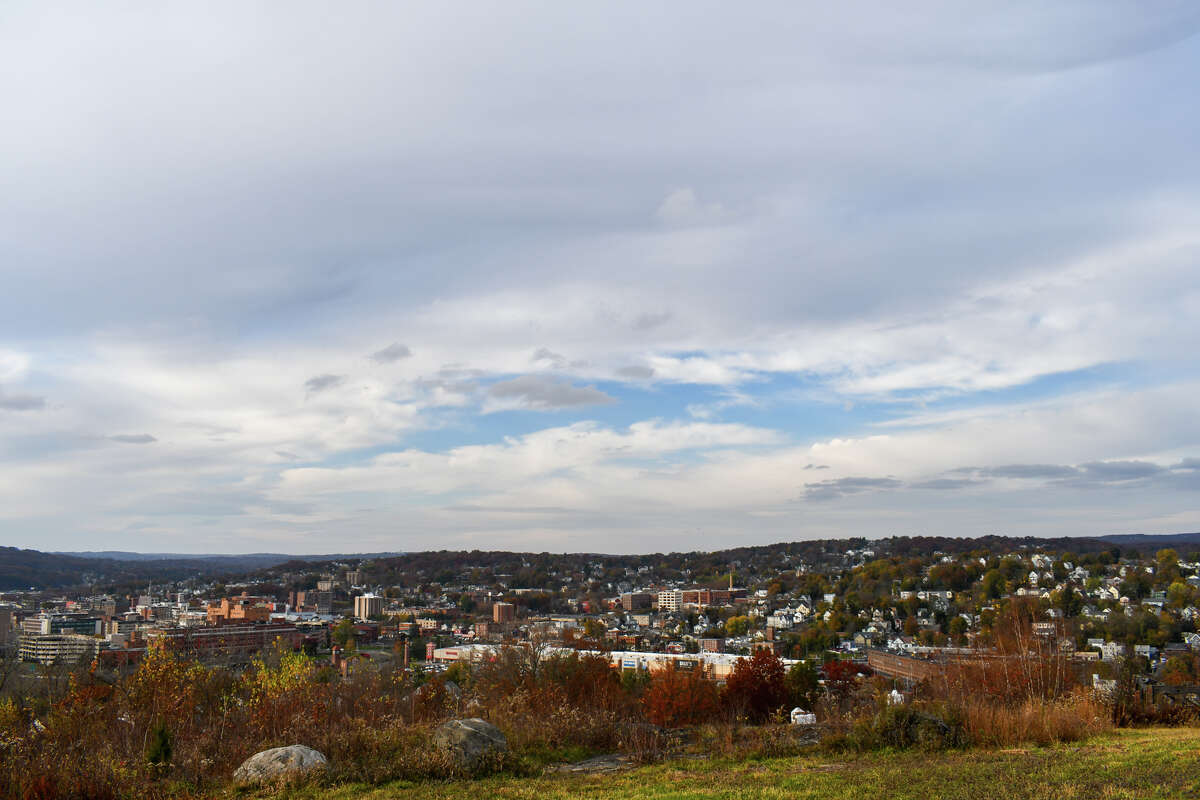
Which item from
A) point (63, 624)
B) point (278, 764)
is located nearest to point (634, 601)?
point (63, 624)

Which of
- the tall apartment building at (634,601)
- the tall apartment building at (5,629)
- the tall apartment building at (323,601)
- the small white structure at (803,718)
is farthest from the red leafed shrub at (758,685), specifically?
the tall apartment building at (323,601)

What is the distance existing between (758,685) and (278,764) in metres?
17.4

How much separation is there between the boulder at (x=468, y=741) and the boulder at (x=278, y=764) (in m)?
1.38

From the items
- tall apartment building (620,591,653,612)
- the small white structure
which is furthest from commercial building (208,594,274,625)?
the small white structure

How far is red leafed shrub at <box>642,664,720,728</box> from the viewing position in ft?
63.0

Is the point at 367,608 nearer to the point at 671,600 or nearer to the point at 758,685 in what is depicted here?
the point at 671,600

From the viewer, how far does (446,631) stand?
87312 millimetres

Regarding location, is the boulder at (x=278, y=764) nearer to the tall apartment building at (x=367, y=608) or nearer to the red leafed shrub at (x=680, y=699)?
the red leafed shrub at (x=680, y=699)

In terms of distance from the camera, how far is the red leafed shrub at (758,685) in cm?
2266

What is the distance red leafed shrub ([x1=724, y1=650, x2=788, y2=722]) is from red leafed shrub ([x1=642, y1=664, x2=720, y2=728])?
3.39ft

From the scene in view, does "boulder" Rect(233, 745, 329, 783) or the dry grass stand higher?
"boulder" Rect(233, 745, 329, 783)

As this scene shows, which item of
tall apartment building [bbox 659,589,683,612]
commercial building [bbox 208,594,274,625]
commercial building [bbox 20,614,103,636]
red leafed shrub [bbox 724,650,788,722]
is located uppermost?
red leafed shrub [bbox 724,650,788,722]

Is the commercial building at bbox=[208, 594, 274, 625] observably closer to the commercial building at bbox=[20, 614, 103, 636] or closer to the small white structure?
the commercial building at bbox=[20, 614, 103, 636]

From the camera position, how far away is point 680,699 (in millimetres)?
20125
